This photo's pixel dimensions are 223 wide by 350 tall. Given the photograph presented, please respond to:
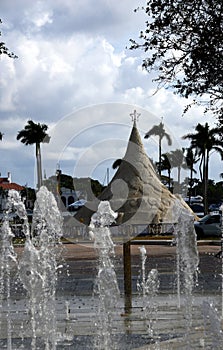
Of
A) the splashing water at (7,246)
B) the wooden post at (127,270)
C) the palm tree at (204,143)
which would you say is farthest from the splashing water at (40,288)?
the palm tree at (204,143)

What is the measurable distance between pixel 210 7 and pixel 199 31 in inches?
24.5

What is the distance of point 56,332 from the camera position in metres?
7.41

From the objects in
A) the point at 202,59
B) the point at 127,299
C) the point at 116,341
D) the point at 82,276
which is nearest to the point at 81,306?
the point at 127,299

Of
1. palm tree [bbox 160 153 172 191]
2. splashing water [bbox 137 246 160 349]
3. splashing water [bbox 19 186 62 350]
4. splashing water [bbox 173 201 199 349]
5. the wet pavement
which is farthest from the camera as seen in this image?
palm tree [bbox 160 153 172 191]

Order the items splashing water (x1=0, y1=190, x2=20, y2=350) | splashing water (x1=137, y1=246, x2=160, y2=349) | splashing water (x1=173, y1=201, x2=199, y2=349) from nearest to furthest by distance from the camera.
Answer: splashing water (x1=137, y1=246, x2=160, y2=349), splashing water (x1=0, y1=190, x2=20, y2=350), splashing water (x1=173, y1=201, x2=199, y2=349)

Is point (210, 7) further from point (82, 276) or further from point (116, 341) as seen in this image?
point (116, 341)

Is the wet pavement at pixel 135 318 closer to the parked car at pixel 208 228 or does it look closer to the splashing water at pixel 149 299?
the splashing water at pixel 149 299

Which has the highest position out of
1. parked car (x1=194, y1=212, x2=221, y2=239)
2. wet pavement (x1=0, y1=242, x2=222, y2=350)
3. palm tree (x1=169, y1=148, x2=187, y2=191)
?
palm tree (x1=169, y1=148, x2=187, y2=191)

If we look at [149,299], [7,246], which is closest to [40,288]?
[149,299]

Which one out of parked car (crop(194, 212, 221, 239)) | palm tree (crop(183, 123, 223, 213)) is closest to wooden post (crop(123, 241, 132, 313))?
parked car (crop(194, 212, 221, 239))

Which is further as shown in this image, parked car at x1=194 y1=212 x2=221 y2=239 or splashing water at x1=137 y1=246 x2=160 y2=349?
parked car at x1=194 y1=212 x2=221 y2=239

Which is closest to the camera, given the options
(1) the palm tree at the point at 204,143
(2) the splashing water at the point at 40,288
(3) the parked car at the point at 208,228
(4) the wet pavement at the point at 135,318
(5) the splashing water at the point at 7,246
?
(4) the wet pavement at the point at 135,318

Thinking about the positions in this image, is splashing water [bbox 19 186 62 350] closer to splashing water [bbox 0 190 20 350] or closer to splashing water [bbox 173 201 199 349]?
splashing water [bbox 0 190 20 350]

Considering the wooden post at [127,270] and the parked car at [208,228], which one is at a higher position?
the parked car at [208,228]
